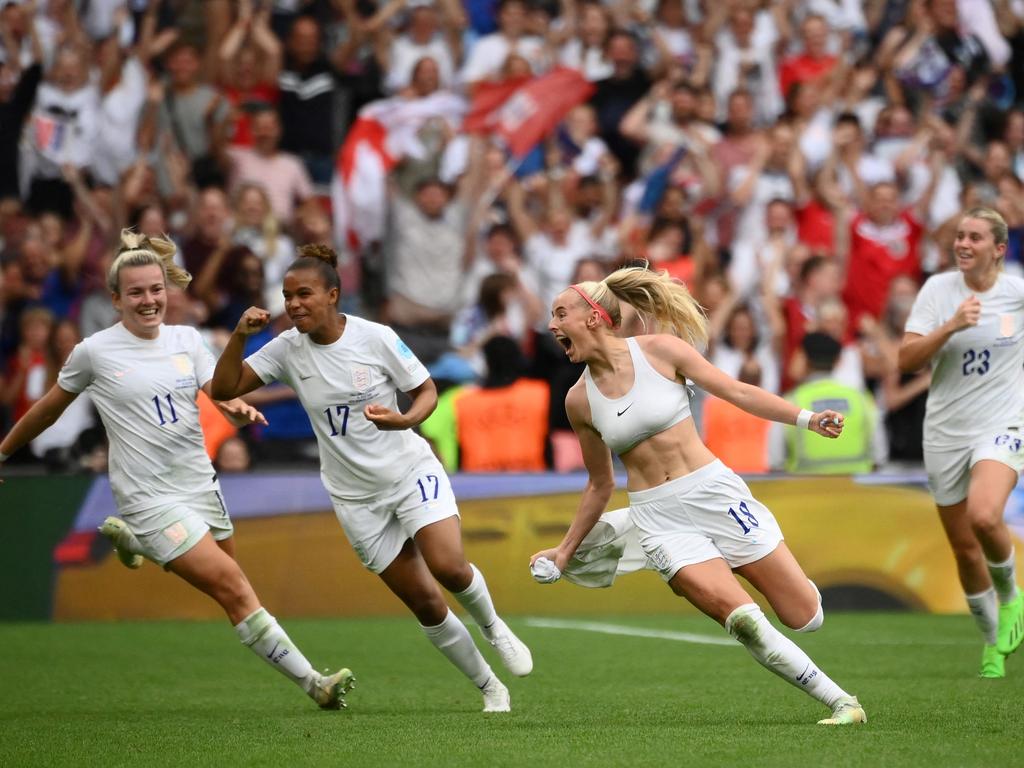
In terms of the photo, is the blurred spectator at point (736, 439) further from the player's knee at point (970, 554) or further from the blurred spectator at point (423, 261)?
the player's knee at point (970, 554)

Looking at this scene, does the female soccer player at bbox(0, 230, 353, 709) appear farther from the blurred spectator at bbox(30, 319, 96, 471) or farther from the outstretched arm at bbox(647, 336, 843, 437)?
the blurred spectator at bbox(30, 319, 96, 471)

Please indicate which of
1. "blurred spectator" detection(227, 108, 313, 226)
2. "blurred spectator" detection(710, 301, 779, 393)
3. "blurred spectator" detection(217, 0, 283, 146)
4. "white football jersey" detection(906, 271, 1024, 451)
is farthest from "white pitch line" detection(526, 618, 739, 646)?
"blurred spectator" detection(217, 0, 283, 146)

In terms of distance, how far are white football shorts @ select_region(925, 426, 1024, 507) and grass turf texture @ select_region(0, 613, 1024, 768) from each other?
3.57 feet

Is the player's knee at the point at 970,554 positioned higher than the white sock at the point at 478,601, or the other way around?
the white sock at the point at 478,601

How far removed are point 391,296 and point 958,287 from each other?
24.6ft

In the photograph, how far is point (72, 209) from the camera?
16.5m

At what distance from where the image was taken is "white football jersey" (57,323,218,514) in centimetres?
880

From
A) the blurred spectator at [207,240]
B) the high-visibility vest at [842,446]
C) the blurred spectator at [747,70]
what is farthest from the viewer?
the blurred spectator at [747,70]

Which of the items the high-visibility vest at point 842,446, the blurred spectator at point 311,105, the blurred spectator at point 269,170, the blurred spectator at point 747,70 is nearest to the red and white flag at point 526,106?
the blurred spectator at point 311,105

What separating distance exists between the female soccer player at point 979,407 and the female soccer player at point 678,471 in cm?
232

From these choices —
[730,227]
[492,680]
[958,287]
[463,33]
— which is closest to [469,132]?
[463,33]

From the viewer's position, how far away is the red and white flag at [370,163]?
16406 millimetres

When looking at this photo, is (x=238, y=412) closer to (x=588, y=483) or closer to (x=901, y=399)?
(x=588, y=483)

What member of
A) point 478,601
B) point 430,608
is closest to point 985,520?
point 478,601
